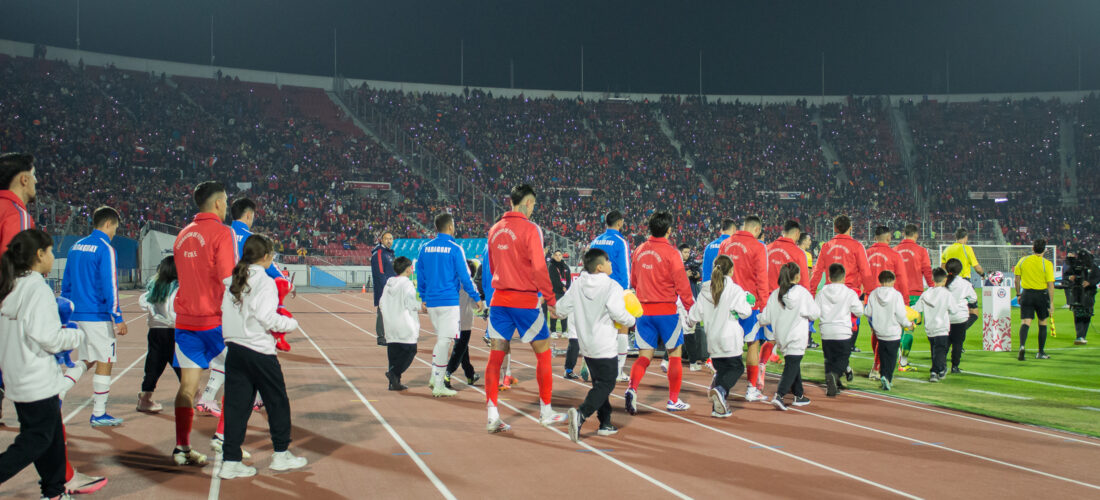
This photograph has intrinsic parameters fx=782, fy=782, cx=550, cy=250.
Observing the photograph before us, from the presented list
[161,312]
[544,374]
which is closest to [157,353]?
[161,312]

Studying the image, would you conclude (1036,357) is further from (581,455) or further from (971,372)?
(581,455)

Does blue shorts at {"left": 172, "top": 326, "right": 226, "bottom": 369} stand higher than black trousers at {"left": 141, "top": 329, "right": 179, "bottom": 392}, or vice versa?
blue shorts at {"left": 172, "top": 326, "right": 226, "bottom": 369}

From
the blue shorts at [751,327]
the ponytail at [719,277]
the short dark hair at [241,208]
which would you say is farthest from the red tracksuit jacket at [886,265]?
the short dark hair at [241,208]

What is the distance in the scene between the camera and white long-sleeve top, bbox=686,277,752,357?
25.6ft

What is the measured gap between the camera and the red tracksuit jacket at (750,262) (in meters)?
9.22

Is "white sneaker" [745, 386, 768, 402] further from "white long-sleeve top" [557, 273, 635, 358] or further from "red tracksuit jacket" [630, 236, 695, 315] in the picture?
"white long-sleeve top" [557, 273, 635, 358]

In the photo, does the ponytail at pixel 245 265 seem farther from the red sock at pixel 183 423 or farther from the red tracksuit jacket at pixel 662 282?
the red tracksuit jacket at pixel 662 282

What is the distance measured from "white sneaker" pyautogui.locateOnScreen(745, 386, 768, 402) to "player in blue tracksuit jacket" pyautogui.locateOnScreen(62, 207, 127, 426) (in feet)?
20.9

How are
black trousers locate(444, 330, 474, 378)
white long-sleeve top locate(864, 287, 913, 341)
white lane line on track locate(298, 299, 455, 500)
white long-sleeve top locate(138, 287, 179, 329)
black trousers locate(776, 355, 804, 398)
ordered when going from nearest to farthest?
white lane line on track locate(298, 299, 455, 500) → white long-sleeve top locate(138, 287, 179, 329) → black trousers locate(776, 355, 804, 398) → black trousers locate(444, 330, 474, 378) → white long-sleeve top locate(864, 287, 913, 341)

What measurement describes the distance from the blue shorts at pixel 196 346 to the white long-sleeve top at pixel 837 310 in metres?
6.56

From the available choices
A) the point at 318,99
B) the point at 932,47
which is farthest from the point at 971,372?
the point at 932,47

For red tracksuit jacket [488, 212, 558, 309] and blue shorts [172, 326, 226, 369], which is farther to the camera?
red tracksuit jacket [488, 212, 558, 309]

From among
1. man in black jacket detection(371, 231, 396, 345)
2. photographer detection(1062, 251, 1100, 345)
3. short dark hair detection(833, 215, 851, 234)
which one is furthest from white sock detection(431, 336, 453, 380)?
photographer detection(1062, 251, 1100, 345)

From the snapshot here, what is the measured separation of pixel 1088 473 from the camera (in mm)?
5707
